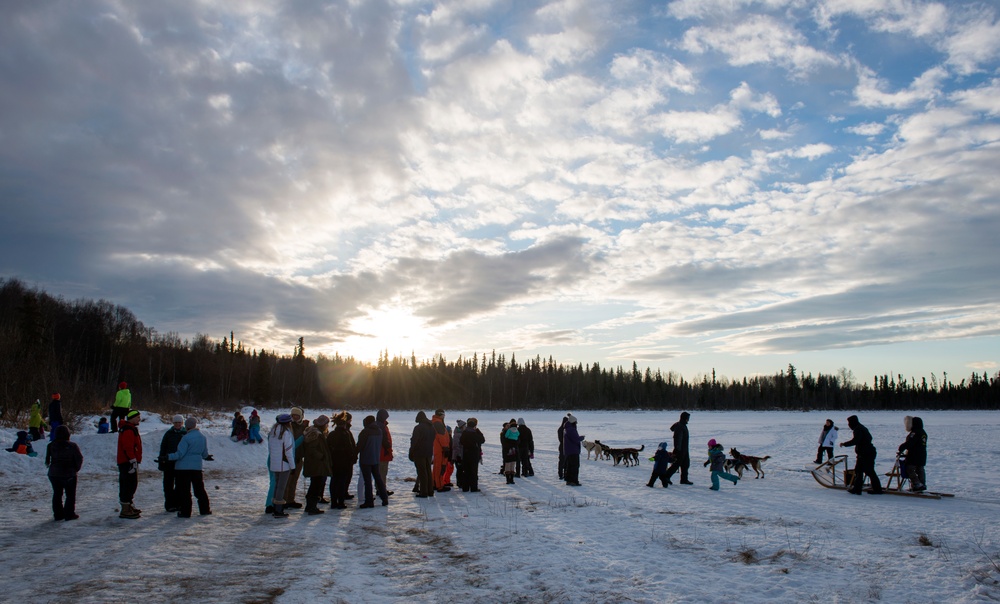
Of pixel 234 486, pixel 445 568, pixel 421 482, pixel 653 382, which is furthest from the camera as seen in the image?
pixel 653 382

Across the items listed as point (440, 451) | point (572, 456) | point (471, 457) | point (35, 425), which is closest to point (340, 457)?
point (440, 451)

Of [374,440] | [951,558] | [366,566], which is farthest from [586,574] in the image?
[374,440]

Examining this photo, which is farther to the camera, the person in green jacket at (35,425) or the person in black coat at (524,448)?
the person in green jacket at (35,425)

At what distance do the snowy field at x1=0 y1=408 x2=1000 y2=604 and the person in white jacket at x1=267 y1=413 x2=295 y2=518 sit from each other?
35 cm

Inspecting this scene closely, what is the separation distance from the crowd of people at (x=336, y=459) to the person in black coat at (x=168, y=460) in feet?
0.06

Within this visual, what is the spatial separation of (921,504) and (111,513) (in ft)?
50.8

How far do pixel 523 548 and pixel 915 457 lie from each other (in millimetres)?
10344

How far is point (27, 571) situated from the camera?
20.9 ft

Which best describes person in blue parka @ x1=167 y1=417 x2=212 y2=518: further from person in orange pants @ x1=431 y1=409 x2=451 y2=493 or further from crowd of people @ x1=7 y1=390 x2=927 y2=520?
person in orange pants @ x1=431 y1=409 x2=451 y2=493

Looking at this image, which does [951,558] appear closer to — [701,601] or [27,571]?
[701,601]

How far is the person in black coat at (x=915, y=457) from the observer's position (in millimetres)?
12547

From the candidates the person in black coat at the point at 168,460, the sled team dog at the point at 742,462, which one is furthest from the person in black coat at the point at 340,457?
the sled team dog at the point at 742,462

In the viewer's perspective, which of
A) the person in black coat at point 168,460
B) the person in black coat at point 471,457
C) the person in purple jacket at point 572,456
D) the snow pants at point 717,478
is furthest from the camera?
the person in purple jacket at point 572,456

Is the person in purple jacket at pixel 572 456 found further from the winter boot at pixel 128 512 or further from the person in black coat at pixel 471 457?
the winter boot at pixel 128 512
